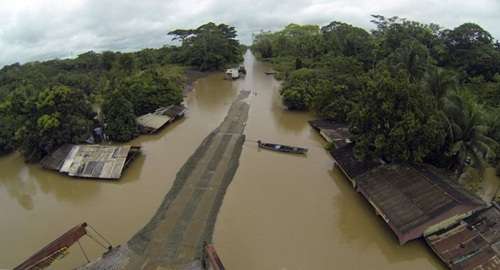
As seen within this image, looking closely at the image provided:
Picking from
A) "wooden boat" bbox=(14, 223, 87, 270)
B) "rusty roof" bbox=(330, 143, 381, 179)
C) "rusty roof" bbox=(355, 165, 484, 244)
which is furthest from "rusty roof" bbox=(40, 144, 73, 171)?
"rusty roof" bbox=(355, 165, 484, 244)

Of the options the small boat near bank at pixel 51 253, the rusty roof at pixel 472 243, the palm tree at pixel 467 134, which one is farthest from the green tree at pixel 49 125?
the palm tree at pixel 467 134

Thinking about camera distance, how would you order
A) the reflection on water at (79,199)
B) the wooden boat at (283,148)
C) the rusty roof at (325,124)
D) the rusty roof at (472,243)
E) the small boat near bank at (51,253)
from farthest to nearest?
the rusty roof at (325,124)
the wooden boat at (283,148)
the reflection on water at (79,199)
the rusty roof at (472,243)
the small boat near bank at (51,253)

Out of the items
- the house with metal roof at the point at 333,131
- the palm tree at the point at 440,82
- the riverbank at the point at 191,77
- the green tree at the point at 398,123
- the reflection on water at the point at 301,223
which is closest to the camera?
the reflection on water at the point at 301,223

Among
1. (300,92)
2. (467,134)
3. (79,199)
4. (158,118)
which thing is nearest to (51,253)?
(79,199)

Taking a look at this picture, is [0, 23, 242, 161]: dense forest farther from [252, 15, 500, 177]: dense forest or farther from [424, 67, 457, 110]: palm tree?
[424, 67, 457, 110]: palm tree

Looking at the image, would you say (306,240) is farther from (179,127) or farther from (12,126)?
(12,126)

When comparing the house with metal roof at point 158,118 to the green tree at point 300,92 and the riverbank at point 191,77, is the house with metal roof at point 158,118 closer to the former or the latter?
the green tree at point 300,92

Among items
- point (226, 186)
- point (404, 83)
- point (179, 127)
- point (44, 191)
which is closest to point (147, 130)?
point (179, 127)
